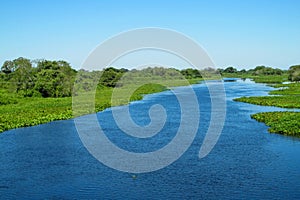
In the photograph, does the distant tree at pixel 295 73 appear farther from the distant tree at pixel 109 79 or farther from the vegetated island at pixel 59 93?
the distant tree at pixel 109 79

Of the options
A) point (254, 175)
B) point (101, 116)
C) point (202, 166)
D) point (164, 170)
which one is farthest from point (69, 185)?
point (101, 116)

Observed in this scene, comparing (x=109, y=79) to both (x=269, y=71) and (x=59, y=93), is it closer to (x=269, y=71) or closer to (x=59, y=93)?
(x=59, y=93)

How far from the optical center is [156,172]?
15.1 metres

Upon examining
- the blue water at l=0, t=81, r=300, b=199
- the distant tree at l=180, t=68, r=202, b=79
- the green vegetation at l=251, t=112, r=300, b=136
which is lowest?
the blue water at l=0, t=81, r=300, b=199

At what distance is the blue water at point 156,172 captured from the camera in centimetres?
1284

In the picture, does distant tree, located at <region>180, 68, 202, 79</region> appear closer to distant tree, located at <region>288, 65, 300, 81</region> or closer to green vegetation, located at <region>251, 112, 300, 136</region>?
distant tree, located at <region>288, 65, 300, 81</region>

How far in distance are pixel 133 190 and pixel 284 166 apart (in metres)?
7.01

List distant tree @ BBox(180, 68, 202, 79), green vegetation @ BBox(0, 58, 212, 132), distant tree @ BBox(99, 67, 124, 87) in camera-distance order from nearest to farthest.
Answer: green vegetation @ BBox(0, 58, 212, 132), distant tree @ BBox(99, 67, 124, 87), distant tree @ BBox(180, 68, 202, 79)

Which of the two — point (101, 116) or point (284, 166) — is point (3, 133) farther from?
point (284, 166)

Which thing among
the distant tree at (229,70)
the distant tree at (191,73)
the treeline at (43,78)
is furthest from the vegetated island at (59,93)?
the distant tree at (229,70)

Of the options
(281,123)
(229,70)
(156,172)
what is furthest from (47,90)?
(229,70)

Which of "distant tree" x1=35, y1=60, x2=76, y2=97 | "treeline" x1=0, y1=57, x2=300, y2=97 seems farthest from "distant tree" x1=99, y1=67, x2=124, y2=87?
"distant tree" x1=35, y1=60, x2=76, y2=97

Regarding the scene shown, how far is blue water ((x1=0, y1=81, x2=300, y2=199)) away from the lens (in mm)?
12844

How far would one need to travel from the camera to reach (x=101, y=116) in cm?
3125
